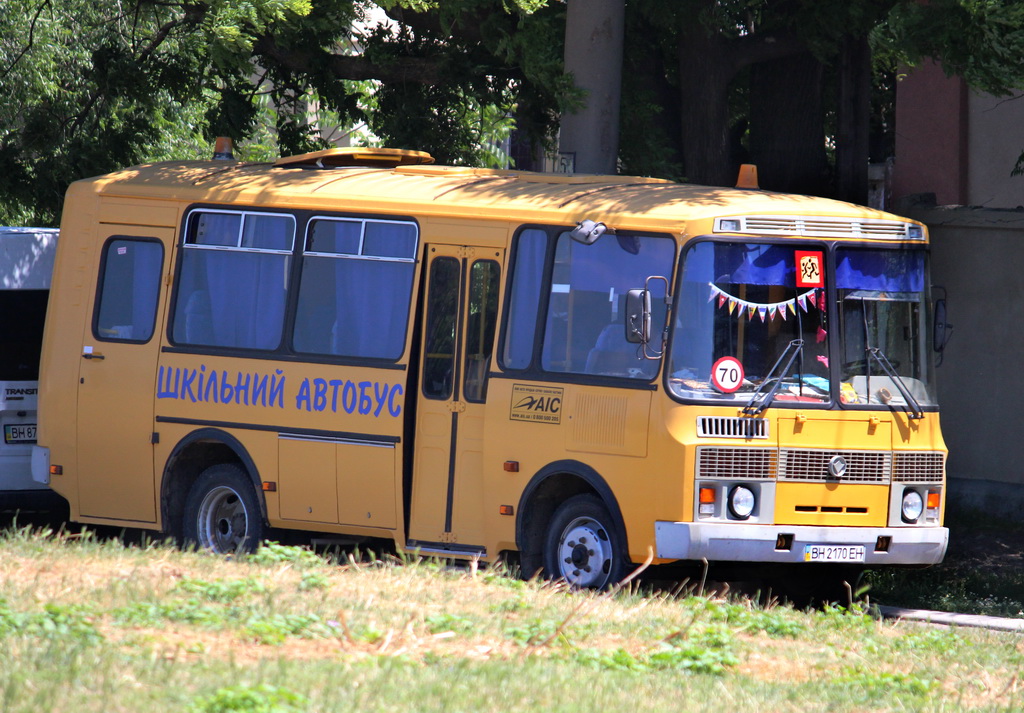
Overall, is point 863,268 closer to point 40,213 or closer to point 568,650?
point 568,650

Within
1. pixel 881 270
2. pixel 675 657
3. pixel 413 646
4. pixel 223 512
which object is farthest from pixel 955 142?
pixel 413 646

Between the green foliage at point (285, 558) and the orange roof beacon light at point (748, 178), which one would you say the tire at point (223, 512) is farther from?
the orange roof beacon light at point (748, 178)

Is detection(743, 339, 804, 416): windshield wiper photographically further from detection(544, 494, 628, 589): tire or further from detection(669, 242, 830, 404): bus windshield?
detection(544, 494, 628, 589): tire

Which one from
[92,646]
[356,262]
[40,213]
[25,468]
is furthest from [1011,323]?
[40,213]

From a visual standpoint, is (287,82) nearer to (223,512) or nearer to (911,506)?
(223,512)

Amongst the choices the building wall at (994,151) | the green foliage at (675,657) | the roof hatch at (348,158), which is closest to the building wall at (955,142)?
the building wall at (994,151)

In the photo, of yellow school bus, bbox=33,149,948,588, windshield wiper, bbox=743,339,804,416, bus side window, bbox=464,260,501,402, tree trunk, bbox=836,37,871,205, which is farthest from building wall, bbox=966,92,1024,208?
bus side window, bbox=464,260,501,402

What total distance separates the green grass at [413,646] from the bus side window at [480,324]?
5.01ft

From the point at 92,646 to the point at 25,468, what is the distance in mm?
6468

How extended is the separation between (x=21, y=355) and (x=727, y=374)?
6.25 m

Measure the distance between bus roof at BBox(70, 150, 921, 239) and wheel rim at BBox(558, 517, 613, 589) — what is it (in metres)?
1.91

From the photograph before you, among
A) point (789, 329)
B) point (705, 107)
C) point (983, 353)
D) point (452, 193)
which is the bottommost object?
point (983, 353)

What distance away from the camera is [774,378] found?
881cm

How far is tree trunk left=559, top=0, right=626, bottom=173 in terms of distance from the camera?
12.7 meters
